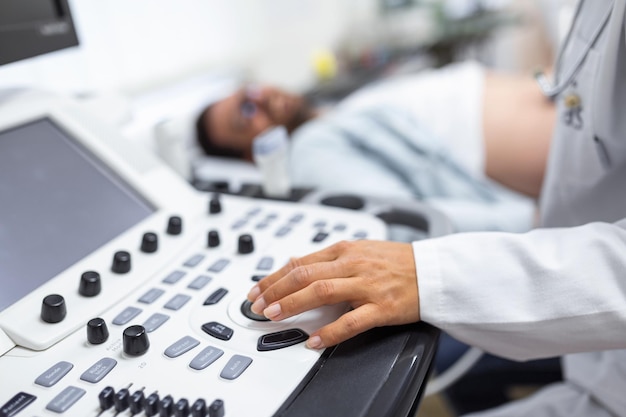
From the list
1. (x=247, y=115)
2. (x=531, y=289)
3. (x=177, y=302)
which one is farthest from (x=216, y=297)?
(x=247, y=115)

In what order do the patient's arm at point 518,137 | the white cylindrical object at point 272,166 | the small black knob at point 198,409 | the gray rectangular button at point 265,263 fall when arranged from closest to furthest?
the small black knob at point 198,409 → the gray rectangular button at point 265,263 → the white cylindrical object at point 272,166 → the patient's arm at point 518,137

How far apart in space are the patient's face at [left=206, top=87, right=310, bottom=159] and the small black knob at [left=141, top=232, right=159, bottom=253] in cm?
97

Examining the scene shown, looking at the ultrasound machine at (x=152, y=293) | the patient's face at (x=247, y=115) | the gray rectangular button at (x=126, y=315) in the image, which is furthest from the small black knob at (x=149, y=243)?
the patient's face at (x=247, y=115)

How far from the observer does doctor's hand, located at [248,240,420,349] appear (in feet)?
1.71

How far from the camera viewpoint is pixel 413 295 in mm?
556

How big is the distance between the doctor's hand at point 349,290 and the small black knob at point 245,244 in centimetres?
9

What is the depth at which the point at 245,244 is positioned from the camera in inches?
25.8

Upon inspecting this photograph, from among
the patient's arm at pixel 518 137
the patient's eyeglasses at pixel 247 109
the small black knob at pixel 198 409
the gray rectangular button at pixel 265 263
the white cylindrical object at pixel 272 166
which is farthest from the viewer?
the patient's eyeglasses at pixel 247 109

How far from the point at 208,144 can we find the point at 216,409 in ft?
4.32

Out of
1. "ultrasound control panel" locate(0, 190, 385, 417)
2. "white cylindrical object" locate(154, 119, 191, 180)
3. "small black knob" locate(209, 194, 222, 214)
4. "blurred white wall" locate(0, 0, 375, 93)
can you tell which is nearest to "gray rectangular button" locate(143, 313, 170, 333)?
"ultrasound control panel" locate(0, 190, 385, 417)

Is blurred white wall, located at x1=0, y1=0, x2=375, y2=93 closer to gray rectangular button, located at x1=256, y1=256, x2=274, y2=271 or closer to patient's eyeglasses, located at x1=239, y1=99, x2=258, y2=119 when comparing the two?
patient's eyeglasses, located at x1=239, y1=99, x2=258, y2=119

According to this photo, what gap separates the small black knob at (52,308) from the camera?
53cm

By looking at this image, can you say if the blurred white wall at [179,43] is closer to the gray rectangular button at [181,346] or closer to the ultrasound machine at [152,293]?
the ultrasound machine at [152,293]

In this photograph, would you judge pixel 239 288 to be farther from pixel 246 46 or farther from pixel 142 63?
pixel 246 46
